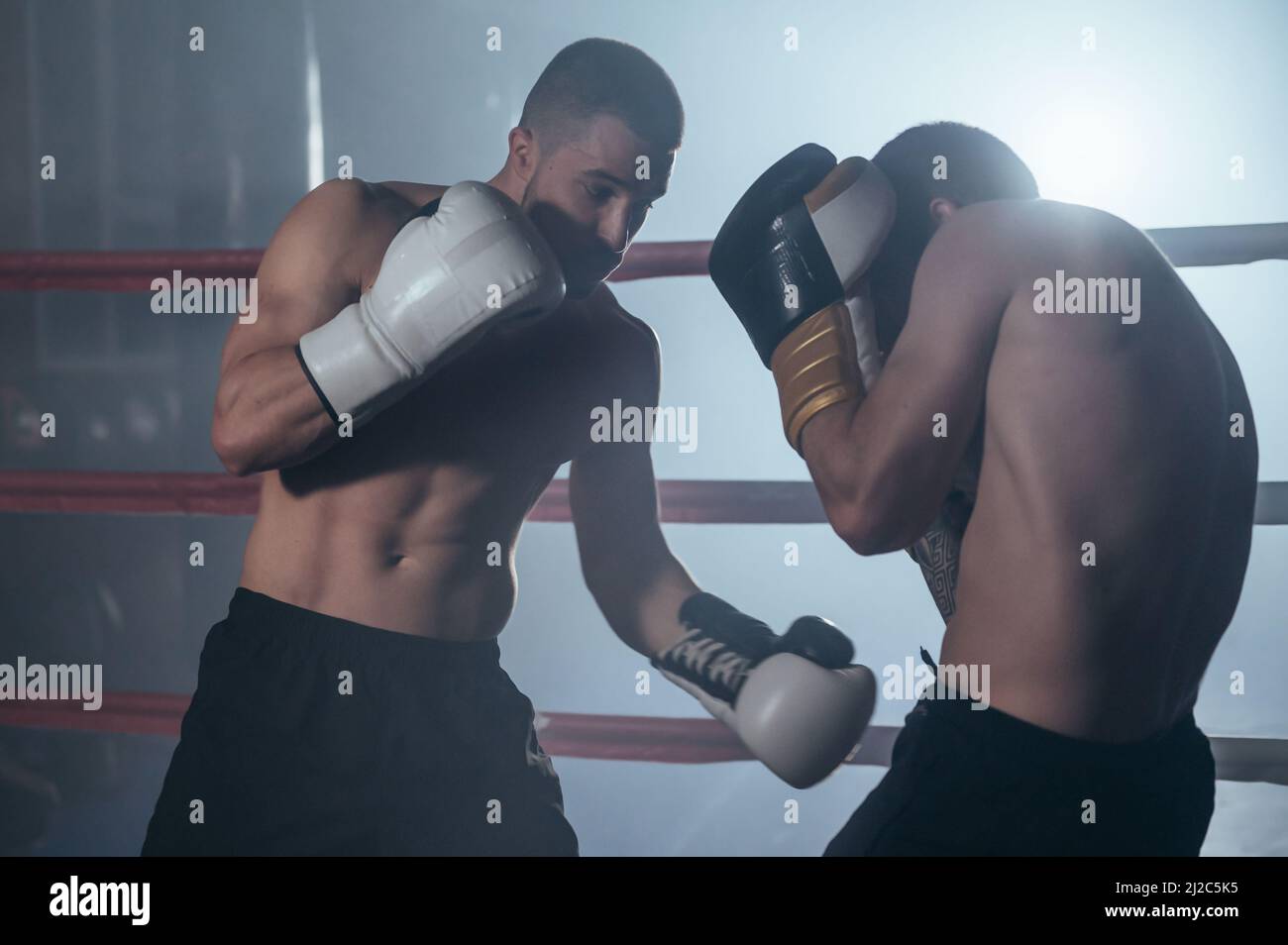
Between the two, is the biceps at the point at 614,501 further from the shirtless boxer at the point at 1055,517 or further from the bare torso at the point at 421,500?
the shirtless boxer at the point at 1055,517

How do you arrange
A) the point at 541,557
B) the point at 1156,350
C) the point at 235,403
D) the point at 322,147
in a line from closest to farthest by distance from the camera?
the point at 1156,350
the point at 235,403
the point at 322,147
the point at 541,557

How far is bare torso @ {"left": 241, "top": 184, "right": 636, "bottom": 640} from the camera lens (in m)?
1.03

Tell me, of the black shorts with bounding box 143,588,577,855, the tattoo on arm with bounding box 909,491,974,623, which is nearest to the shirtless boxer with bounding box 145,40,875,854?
the black shorts with bounding box 143,588,577,855

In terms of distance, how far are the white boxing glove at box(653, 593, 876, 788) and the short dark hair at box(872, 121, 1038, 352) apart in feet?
1.18

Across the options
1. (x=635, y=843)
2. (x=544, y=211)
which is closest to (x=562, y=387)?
(x=544, y=211)

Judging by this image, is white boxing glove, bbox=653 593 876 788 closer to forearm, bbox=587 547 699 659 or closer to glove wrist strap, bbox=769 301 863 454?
forearm, bbox=587 547 699 659

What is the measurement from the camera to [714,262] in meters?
1.05

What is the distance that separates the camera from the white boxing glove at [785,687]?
39.6 inches

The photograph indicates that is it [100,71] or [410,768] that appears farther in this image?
[100,71]

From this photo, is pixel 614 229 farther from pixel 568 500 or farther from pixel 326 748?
pixel 326 748

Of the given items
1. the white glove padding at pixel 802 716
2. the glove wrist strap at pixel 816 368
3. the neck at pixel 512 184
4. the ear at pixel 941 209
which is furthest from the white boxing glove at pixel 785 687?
the neck at pixel 512 184

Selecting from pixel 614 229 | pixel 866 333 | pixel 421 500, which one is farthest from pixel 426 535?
pixel 866 333

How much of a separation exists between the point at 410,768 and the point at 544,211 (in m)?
0.67
